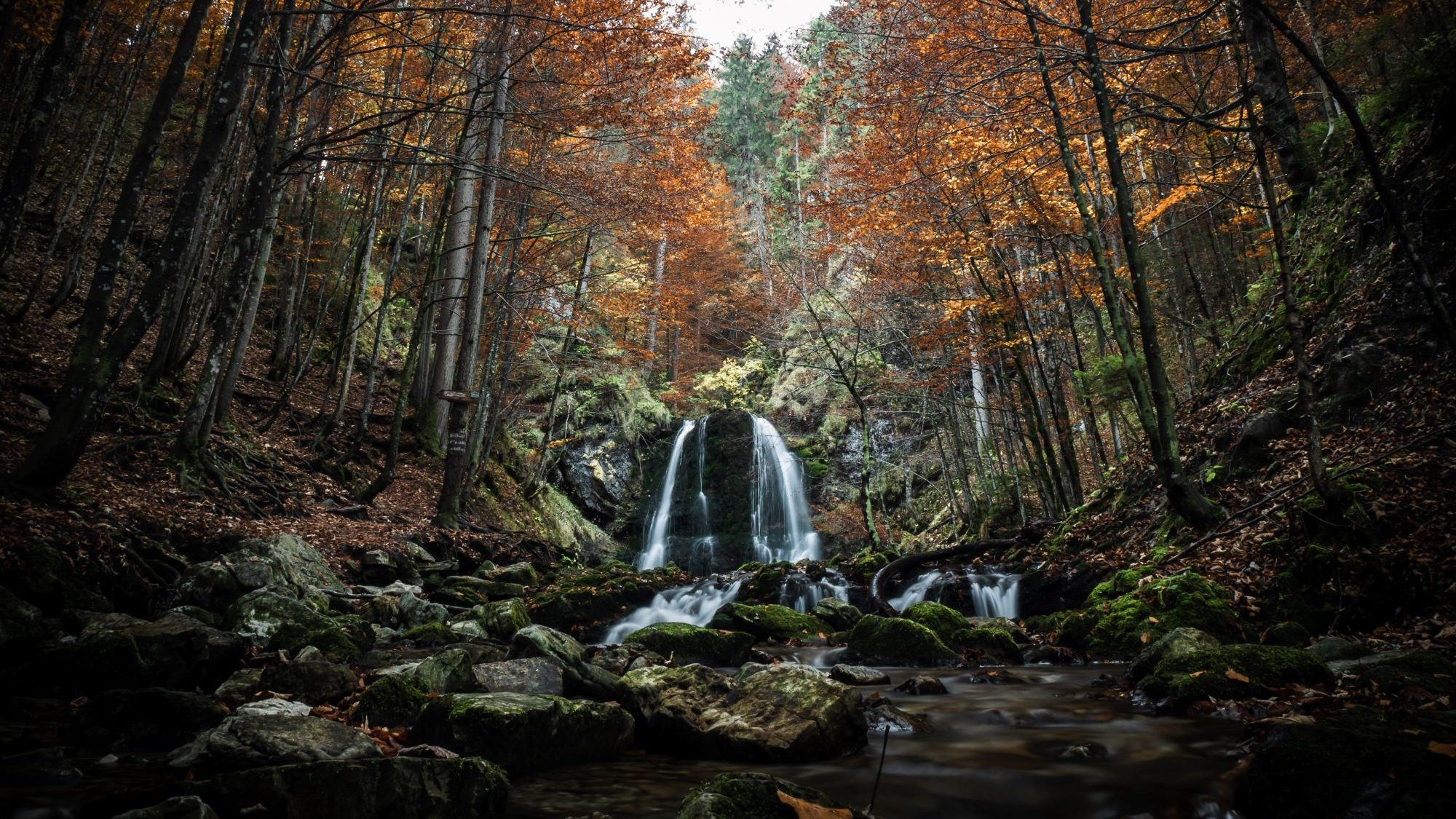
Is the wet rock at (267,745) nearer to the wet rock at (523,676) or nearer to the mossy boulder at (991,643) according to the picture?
the wet rock at (523,676)

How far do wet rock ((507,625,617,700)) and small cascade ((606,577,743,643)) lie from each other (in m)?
3.84

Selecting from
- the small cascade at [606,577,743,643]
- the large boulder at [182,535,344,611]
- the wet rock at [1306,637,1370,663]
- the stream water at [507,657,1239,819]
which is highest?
the large boulder at [182,535,344,611]

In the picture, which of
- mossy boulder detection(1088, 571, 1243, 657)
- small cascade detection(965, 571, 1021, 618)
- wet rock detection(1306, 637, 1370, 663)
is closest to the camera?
wet rock detection(1306, 637, 1370, 663)

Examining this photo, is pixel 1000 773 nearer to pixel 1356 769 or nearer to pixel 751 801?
pixel 1356 769

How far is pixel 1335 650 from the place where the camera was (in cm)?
420

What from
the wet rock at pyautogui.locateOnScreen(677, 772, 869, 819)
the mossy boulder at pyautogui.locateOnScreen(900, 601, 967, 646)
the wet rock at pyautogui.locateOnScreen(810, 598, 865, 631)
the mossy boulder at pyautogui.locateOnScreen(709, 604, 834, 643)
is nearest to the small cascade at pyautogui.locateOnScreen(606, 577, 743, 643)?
the mossy boulder at pyautogui.locateOnScreen(709, 604, 834, 643)

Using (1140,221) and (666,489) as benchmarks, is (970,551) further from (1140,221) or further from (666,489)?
(666,489)

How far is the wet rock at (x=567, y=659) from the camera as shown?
478 cm

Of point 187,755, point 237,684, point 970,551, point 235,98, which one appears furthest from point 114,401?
point 970,551

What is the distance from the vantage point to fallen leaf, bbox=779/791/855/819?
2.46 m

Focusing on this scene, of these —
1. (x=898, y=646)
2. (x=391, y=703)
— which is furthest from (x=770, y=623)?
(x=391, y=703)

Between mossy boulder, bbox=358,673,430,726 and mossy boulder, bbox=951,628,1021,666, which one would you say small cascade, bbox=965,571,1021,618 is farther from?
mossy boulder, bbox=358,673,430,726

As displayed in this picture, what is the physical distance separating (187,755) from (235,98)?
6390 millimetres

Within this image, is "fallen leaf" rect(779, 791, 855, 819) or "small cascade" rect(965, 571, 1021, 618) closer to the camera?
"fallen leaf" rect(779, 791, 855, 819)
